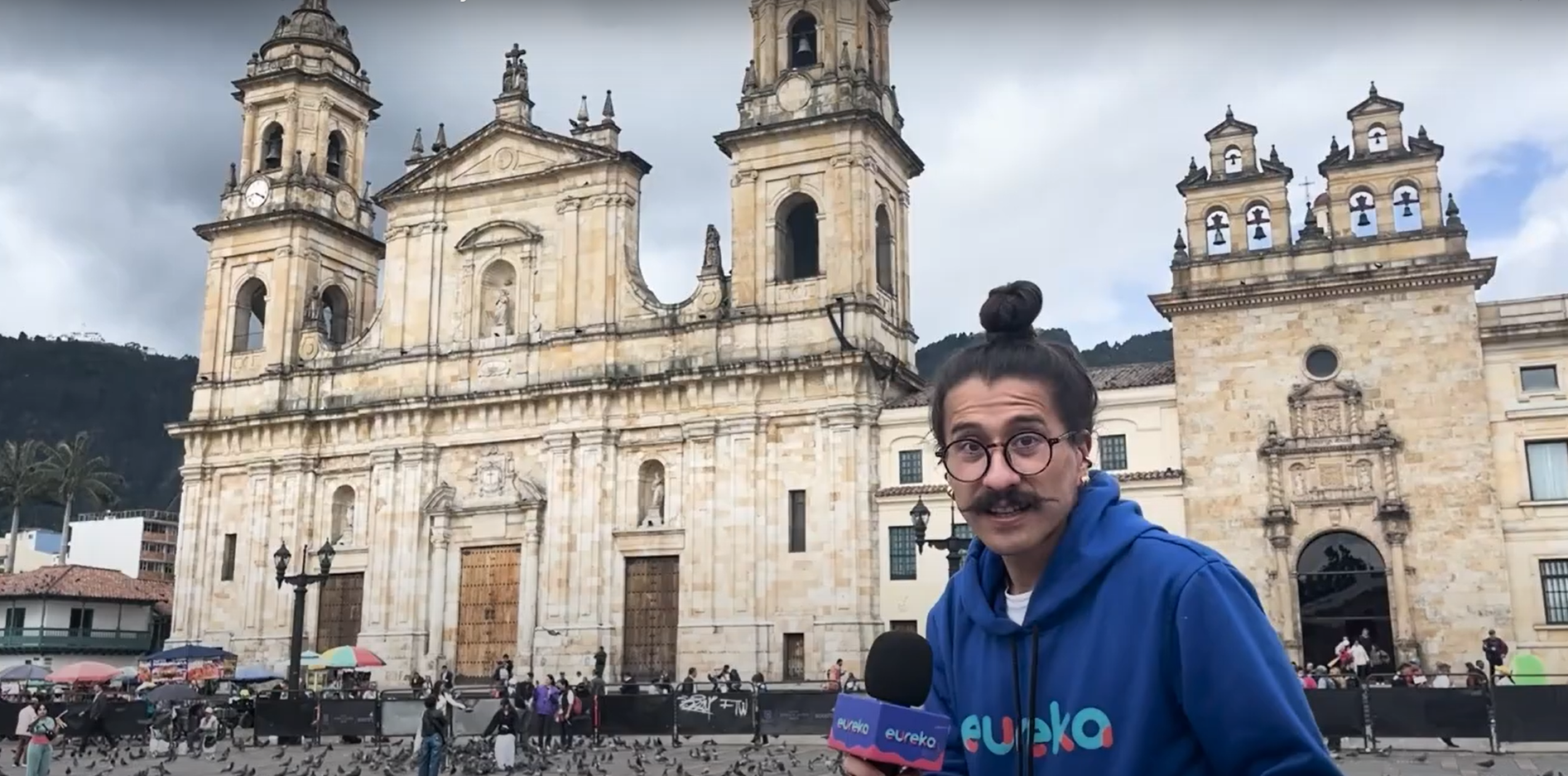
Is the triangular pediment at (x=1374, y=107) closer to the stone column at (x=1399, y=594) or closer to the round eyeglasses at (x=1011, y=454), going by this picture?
the stone column at (x=1399, y=594)

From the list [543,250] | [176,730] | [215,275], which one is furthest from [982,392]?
[215,275]

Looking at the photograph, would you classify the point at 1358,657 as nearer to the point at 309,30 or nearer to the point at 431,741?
the point at 431,741

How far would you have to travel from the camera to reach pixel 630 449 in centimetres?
3434

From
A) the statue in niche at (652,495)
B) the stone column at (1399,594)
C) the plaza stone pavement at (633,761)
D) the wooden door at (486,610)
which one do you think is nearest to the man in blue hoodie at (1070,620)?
the plaza stone pavement at (633,761)

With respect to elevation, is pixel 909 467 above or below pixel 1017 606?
above

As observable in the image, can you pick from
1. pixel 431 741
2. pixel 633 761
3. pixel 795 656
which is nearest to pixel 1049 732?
pixel 431 741

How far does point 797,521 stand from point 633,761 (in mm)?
13772

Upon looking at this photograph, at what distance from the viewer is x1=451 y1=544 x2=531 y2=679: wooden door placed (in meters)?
34.4

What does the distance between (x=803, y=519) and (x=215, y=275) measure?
73.3 ft

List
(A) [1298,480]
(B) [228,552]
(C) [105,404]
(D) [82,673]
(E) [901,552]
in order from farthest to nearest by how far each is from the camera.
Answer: (C) [105,404] → (B) [228,552] → (E) [901,552] → (D) [82,673] → (A) [1298,480]

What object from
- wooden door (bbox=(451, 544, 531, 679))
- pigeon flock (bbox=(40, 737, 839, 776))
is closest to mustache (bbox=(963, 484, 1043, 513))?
pigeon flock (bbox=(40, 737, 839, 776))

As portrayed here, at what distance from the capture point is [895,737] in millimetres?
2213

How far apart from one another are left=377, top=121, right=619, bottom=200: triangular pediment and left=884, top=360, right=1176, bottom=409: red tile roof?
11.7m

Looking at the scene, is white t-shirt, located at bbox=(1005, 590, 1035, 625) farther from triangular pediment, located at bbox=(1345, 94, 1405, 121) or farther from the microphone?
triangular pediment, located at bbox=(1345, 94, 1405, 121)
